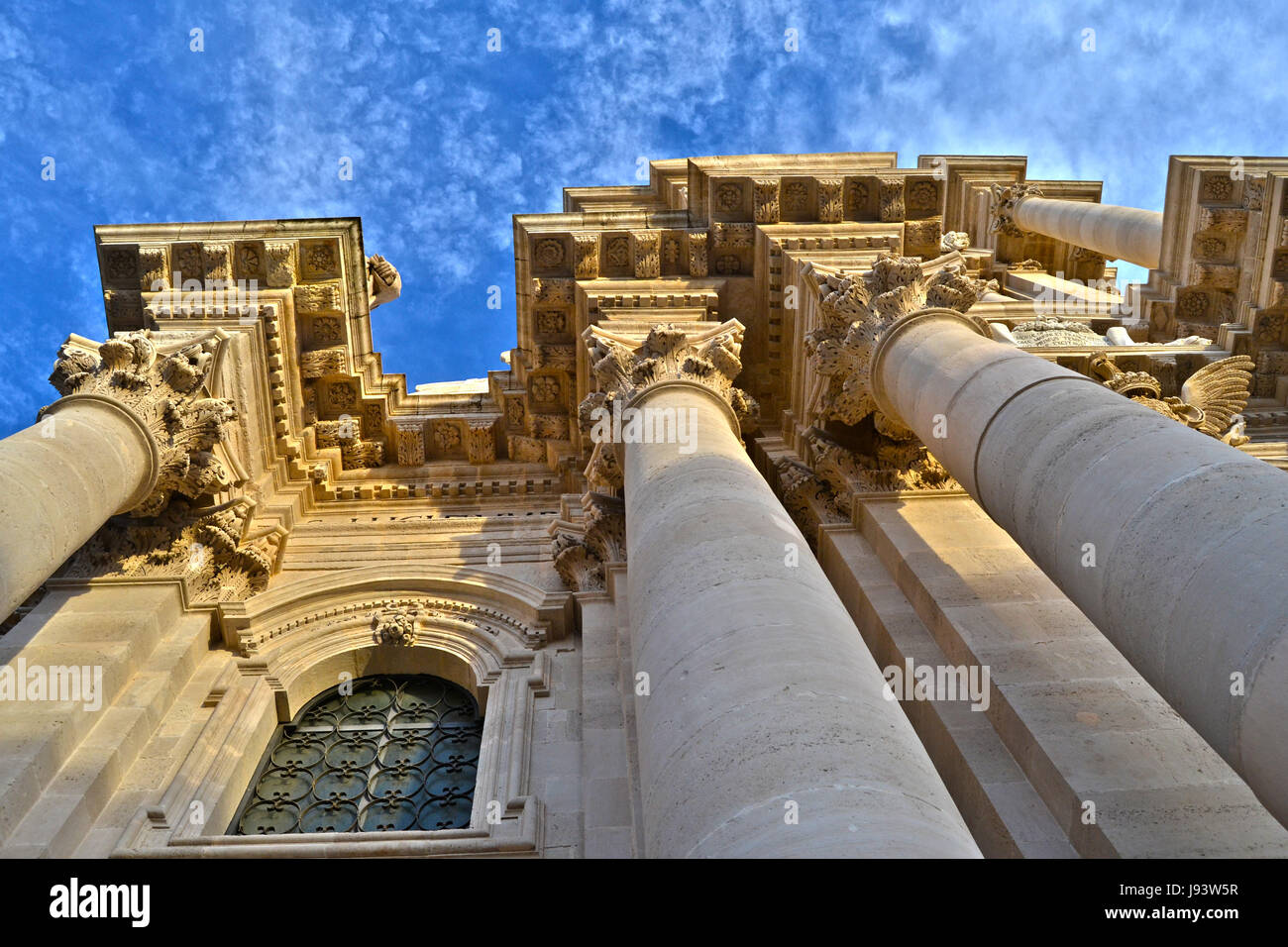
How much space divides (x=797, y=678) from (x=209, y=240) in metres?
14.8

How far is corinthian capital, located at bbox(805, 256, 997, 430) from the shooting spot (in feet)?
41.9

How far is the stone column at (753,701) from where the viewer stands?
200 inches

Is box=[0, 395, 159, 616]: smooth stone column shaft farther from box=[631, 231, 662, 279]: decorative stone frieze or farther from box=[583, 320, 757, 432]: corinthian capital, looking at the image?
box=[631, 231, 662, 279]: decorative stone frieze

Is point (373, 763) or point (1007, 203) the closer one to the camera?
point (373, 763)

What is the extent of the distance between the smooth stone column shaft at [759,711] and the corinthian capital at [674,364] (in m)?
3.93

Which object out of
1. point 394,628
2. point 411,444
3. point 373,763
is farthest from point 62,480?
point 411,444

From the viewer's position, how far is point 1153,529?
654cm

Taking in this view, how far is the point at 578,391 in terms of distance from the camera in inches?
680

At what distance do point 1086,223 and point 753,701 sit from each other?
22420 mm

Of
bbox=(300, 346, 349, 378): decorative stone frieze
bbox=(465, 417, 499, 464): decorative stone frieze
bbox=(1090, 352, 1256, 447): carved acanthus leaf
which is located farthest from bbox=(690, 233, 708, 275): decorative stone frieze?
bbox=(1090, 352, 1256, 447): carved acanthus leaf

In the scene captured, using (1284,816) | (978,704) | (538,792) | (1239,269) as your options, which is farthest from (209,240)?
(1239,269)

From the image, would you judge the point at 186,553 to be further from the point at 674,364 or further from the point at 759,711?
the point at 759,711

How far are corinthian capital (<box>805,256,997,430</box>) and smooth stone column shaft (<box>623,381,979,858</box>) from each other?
4795 mm
